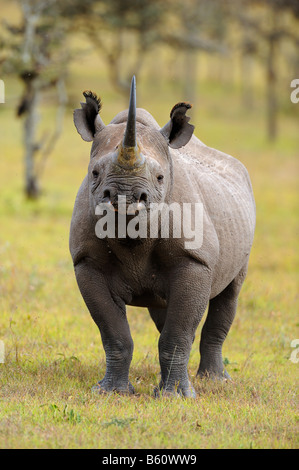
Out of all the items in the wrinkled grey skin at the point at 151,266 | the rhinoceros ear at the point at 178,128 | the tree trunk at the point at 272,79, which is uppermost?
the tree trunk at the point at 272,79

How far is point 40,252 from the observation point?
1324 cm

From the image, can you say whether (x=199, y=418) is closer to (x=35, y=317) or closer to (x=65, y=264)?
(x=35, y=317)

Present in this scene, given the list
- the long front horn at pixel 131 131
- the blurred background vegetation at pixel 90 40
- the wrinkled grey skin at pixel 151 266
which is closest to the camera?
the long front horn at pixel 131 131

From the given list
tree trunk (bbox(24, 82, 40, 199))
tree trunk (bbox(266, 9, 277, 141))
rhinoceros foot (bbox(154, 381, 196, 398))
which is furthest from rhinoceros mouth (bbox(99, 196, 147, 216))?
tree trunk (bbox(266, 9, 277, 141))

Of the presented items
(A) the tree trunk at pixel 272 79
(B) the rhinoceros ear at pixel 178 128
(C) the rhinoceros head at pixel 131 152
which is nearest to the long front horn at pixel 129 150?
(C) the rhinoceros head at pixel 131 152

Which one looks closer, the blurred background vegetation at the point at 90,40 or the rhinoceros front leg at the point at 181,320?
the rhinoceros front leg at the point at 181,320

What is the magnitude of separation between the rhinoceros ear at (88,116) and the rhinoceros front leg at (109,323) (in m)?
1.00

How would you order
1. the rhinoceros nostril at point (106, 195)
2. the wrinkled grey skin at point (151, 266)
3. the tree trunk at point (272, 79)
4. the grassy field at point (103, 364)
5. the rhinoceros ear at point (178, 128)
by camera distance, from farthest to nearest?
the tree trunk at point (272, 79) → the rhinoceros ear at point (178, 128) → the wrinkled grey skin at point (151, 266) → the rhinoceros nostril at point (106, 195) → the grassy field at point (103, 364)

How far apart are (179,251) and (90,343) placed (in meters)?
2.54

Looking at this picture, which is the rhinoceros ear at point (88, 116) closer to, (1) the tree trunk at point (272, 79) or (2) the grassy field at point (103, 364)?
(2) the grassy field at point (103, 364)

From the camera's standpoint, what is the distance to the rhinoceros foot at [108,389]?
6199 mm

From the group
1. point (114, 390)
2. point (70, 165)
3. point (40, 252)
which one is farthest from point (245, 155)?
point (114, 390)

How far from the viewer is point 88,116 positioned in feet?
20.0

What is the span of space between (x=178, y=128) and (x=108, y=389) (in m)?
2.11
